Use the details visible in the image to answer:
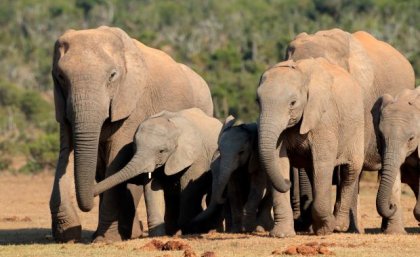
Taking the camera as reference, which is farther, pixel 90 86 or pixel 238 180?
pixel 238 180

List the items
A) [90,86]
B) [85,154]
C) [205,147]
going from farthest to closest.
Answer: [205,147] → [90,86] → [85,154]

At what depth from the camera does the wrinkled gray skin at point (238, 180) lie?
14.1 metres

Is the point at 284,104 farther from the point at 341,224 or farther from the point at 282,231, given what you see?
the point at 341,224

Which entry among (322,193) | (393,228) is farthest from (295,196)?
(322,193)

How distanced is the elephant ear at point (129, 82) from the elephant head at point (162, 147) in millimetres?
290

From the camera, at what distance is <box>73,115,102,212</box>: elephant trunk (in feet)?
41.5

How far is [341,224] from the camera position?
46.8 feet

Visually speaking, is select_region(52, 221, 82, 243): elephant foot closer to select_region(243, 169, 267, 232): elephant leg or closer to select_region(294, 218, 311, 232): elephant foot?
select_region(243, 169, 267, 232): elephant leg

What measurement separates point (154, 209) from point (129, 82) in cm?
132

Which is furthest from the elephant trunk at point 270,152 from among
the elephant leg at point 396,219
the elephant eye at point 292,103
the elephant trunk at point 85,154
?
the elephant leg at point 396,219

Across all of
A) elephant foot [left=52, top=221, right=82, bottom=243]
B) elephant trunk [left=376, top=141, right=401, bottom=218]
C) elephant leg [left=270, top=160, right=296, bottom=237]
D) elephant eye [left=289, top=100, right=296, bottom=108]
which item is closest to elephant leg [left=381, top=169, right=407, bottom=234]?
elephant trunk [left=376, top=141, right=401, bottom=218]

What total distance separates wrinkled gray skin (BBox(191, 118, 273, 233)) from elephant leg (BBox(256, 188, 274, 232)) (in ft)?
0.04

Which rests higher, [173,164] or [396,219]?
[173,164]

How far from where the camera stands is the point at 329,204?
1368 centimetres
